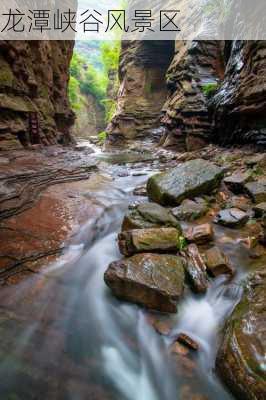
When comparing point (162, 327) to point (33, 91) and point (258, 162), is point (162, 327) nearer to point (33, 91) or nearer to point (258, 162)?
point (258, 162)

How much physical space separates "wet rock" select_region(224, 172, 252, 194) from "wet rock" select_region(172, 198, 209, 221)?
3.12 ft

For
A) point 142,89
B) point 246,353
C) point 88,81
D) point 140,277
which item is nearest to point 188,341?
point 246,353

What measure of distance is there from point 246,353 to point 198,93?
11.5 metres

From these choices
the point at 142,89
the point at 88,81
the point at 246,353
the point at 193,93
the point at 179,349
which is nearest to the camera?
the point at 246,353

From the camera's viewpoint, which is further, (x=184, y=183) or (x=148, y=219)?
(x=184, y=183)

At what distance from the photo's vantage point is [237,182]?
512cm

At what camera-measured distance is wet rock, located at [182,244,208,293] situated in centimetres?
275

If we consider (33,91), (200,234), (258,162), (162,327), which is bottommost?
(162,327)

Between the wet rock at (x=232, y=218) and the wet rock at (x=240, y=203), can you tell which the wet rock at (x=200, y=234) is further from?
the wet rock at (x=240, y=203)

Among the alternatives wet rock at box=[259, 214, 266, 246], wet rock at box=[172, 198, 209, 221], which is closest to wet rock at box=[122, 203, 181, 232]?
wet rock at box=[172, 198, 209, 221]

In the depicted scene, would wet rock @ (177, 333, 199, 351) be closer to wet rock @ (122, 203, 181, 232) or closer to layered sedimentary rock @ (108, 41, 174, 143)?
wet rock @ (122, 203, 181, 232)

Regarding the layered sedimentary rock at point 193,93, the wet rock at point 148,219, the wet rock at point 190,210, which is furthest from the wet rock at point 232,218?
the layered sedimentary rock at point 193,93

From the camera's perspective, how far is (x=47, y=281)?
2883 millimetres

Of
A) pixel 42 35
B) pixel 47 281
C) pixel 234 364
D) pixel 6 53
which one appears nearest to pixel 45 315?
pixel 47 281
